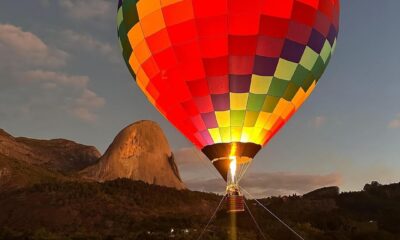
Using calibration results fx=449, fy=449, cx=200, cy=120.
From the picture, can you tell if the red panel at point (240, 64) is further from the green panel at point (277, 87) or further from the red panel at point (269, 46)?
the green panel at point (277, 87)

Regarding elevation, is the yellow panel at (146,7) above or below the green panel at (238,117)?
above

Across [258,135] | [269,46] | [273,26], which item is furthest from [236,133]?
[273,26]

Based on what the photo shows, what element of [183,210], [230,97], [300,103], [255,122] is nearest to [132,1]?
[230,97]

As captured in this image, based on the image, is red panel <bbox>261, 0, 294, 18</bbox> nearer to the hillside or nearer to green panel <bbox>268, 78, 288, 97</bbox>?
green panel <bbox>268, 78, 288, 97</bbox>

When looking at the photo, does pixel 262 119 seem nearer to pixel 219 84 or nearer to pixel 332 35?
pixel 219 84

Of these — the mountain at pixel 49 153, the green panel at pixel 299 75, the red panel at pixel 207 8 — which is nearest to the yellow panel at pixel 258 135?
the green panel at pixel 299 75
